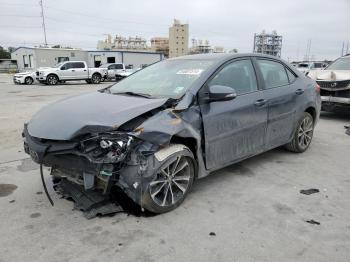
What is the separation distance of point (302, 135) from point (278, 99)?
3.86 feet

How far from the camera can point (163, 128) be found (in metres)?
3.29

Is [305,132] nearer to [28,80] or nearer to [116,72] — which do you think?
[28,80]

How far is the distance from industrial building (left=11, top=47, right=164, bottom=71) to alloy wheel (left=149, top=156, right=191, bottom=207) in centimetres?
3642

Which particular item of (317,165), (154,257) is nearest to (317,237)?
(154,257)

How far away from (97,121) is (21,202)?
1.48 meters

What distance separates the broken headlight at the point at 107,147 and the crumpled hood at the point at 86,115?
0.10 m

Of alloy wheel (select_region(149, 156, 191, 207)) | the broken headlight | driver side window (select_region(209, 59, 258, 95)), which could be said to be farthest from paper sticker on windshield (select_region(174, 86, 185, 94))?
the broken headlight

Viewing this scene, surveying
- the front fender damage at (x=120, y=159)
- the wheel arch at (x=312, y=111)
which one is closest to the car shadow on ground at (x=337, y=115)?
the wheel arch at (x=312, y=111)

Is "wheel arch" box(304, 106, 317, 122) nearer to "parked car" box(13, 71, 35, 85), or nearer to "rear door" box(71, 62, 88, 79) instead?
"rear door" box(71, 62, 88, 79)

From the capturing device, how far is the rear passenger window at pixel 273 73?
4704mm

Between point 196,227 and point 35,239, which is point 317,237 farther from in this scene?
point 35,239

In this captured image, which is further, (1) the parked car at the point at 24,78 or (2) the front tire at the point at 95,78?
(2) the front tire at the point at 95,78

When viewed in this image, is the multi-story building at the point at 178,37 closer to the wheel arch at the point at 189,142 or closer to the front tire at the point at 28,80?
the front tire at the point at 28,80

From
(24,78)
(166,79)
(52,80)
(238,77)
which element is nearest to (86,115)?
(166,79)
